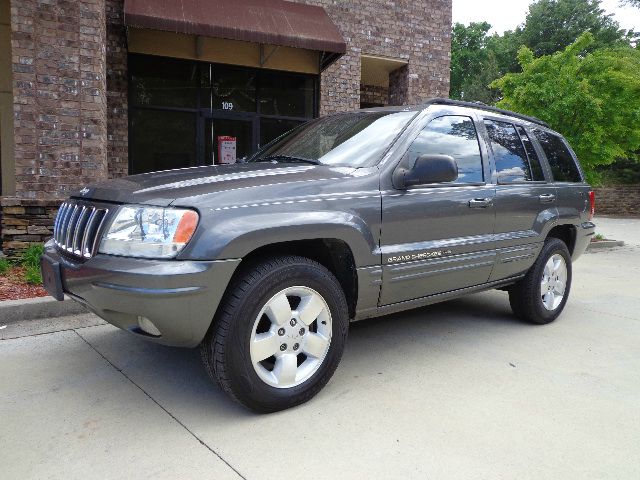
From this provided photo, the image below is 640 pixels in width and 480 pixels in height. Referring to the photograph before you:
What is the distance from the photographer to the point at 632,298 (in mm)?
6074

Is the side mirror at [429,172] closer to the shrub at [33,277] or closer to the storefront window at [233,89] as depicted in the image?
the shrub at [33,277]

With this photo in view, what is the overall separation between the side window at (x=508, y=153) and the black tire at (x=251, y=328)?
205 cm

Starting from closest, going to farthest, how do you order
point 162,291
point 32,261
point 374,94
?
point 162,291 → point 32,261 → point 374,94

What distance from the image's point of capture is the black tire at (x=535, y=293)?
4.52 metres

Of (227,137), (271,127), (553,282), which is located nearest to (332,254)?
(553,282)

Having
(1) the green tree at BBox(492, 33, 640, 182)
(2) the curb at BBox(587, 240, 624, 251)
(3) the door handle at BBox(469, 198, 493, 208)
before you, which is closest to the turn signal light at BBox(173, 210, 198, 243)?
(3) the door handle at BBox(469, 198, 493, 208)

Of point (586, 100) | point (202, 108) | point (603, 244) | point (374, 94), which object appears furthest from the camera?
point (374, 94)

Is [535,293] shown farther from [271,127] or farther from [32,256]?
[271,127]

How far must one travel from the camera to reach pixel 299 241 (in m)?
2.98

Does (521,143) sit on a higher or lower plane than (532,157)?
higher

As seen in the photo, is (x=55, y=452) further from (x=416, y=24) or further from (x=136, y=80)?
(x=416, y=24)

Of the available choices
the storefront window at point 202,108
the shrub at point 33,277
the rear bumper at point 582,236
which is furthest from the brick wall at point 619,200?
the shrub at point 33,277

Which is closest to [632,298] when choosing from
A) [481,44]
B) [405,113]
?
[405,113]

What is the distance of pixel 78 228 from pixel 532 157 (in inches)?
146
